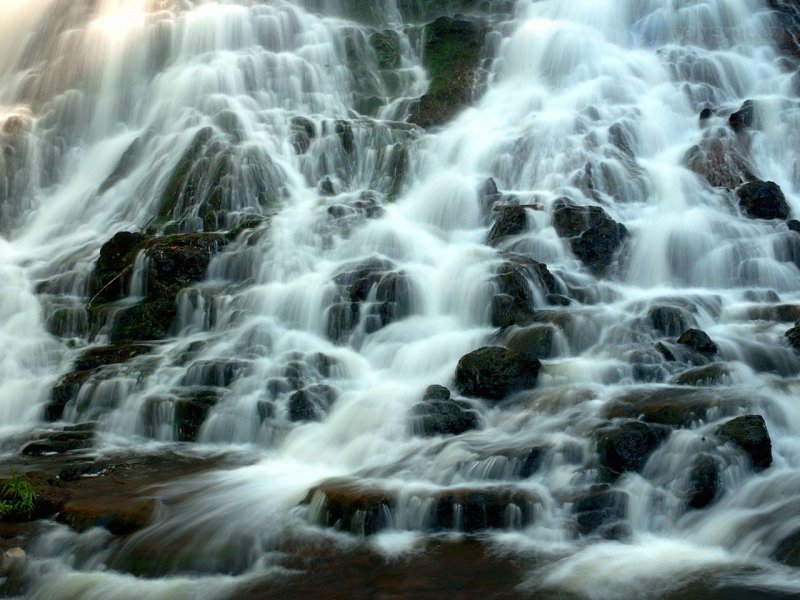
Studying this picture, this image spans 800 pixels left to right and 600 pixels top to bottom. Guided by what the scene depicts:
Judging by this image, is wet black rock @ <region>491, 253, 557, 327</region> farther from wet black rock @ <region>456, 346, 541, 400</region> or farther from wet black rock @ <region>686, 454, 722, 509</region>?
wet black rock @ <region>686, 454, 722, 509</region>

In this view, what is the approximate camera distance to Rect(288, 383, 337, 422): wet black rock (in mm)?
10586

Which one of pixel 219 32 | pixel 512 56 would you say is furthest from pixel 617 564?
pixel 219 32

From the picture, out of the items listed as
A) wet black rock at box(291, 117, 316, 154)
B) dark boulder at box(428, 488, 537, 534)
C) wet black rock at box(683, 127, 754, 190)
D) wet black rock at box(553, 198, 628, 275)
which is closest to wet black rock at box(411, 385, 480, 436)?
dark boulder at box(428, 488, 537, 534)

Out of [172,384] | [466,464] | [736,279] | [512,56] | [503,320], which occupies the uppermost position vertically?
[512,56]

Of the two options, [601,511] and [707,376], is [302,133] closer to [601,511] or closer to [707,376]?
[707,376]

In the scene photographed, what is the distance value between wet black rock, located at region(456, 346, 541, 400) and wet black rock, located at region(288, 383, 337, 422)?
69.4 inches

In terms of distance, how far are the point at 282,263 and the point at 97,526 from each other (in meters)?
7.04

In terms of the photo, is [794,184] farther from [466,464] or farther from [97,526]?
[97,526]

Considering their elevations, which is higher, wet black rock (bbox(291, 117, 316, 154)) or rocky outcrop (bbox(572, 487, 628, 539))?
wet black rock (bbox(291, 117, 316, 154))

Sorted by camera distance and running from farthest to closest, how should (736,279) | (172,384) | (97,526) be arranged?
(736,279)
(172,384)
(97,526)

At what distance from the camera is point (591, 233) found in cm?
1412

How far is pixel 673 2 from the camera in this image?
72.3ft

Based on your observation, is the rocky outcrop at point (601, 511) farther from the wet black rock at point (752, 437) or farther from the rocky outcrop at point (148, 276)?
the rocky outcrop at point (148, 276)

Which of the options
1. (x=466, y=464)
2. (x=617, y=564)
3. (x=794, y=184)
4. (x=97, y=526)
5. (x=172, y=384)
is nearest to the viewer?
(x=617, y=564)
